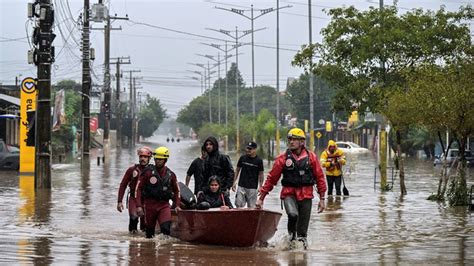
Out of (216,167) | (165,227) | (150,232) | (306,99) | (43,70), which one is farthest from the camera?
(306,99)

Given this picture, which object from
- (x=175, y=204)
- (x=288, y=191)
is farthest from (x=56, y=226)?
(x=288, y=191)

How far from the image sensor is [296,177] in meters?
14.7

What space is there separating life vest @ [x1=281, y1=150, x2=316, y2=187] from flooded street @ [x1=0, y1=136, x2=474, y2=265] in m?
1.01

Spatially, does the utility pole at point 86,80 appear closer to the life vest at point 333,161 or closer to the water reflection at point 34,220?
the water reflection at point 34,220

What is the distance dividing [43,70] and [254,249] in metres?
14.3

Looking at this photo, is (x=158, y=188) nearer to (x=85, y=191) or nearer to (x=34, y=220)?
(x=34, y=220)

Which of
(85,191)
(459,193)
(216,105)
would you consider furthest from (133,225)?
(216,105)

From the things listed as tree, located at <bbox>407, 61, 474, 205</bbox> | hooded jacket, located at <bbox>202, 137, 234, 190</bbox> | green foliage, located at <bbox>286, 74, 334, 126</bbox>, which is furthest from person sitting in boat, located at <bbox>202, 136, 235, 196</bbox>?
green foliage, located at <bbox>286, 74, 334, 126</bbox>

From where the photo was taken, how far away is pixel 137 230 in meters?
17.4

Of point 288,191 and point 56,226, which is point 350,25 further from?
point 288,191

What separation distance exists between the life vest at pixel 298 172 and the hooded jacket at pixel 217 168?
232 centimetres

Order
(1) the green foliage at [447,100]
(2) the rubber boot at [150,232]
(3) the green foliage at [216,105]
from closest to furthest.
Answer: (2) the rubber boot at [150,232] → (1) the green foliage at [447,100] → (3) the green foliage at [216,105]

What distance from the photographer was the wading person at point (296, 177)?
48.1 ft

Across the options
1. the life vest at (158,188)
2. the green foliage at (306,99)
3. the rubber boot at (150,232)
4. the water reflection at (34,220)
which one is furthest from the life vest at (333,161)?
the green foliage at (306,99)
